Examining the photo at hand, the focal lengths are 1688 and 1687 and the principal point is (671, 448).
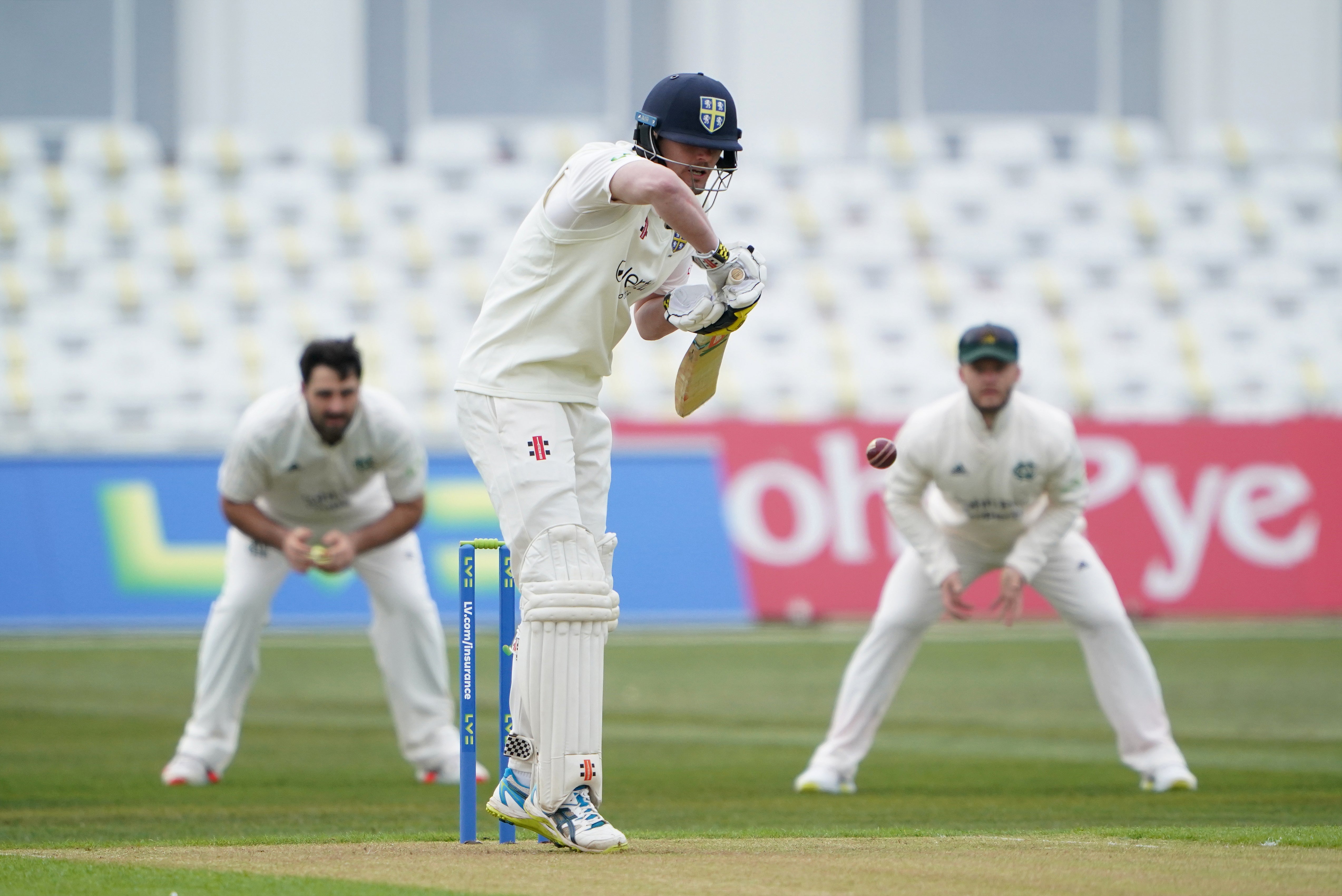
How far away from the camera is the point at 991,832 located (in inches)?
185

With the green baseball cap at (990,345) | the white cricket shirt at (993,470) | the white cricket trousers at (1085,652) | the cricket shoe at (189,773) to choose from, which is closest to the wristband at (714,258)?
the green baseball cap at (990,345)

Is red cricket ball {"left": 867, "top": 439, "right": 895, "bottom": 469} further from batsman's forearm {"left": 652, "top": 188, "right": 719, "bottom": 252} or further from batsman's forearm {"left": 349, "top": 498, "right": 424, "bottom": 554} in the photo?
batsman's forearm {"left": 349, "top": 498, "right": 424, "bottom": 554}

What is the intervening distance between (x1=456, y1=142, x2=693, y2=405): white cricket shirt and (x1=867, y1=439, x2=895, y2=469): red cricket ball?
2.37 feet

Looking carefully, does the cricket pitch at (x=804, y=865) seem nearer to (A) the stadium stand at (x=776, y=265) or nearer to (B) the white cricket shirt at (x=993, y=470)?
(B) the white cricket shirt at (x=993, y=470)

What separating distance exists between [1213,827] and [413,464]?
322cm

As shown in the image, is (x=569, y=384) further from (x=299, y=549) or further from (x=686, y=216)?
(x=299, y=549)

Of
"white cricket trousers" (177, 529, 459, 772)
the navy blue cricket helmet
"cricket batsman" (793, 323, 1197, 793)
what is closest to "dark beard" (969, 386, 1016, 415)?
"cricket batsman" (793, 323, 1197, 793)

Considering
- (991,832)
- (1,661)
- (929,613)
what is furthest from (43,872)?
(1,661)

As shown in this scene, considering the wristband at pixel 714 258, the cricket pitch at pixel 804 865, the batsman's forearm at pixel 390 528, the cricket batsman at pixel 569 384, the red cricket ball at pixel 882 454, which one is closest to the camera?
the cricket pitch at pixel 804 865

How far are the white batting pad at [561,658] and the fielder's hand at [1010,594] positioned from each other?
2422mm

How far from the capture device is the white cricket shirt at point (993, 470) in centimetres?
618

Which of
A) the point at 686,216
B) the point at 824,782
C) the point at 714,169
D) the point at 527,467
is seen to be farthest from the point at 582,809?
the point at 824,782

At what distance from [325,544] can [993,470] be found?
2.54m

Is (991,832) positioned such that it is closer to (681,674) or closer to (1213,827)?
(1213,827)
